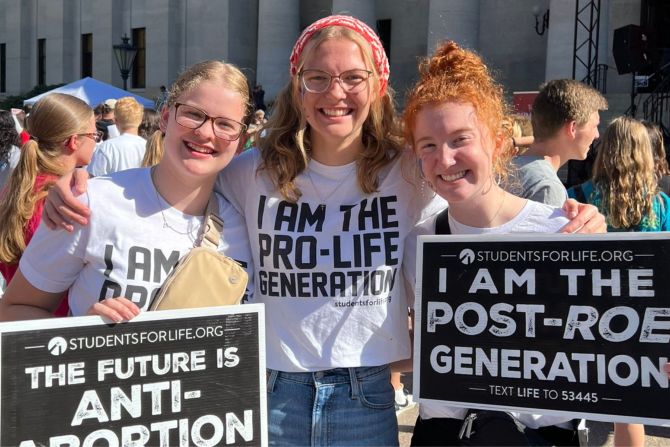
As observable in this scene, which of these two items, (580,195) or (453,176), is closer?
(453,176)

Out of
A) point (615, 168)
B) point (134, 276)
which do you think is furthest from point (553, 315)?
point (615, 168)

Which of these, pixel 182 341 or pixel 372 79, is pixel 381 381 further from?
pixel 372 79

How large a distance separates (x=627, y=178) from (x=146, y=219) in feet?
11.7

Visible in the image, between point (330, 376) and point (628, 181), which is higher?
point (628, 181)

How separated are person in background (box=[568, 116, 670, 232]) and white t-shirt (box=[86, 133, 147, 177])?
480 cm

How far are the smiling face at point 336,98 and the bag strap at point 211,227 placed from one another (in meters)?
0.47

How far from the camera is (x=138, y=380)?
2.36m

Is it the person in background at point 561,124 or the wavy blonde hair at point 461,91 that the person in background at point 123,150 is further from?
the wavy blonde hair at point 461,91

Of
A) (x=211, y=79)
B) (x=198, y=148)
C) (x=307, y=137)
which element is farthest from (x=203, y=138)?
(x=307, y=137)

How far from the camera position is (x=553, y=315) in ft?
8.11

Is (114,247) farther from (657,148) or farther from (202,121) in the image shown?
(657,148)

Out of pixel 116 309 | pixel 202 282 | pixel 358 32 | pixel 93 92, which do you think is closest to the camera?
pixel 116 309

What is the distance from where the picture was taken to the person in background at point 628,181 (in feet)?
16.3

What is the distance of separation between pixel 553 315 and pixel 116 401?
1.44 meters
